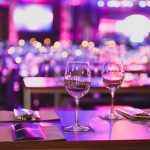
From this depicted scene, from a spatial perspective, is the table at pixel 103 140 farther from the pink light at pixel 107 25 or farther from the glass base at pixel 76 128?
the pink light at pixel 107 25

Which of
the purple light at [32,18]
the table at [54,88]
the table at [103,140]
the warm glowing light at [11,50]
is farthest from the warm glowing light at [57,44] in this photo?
the table at [103,140]

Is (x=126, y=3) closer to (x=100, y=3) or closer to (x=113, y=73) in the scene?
(x=100, y=3)

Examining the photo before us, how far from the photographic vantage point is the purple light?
32.0 feet

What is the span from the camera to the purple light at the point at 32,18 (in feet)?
32.0

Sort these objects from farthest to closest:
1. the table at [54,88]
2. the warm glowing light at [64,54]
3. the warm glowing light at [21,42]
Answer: the warm glowing light at [21,42]
the warm glowing light at [64,54]
the table at [54,88]

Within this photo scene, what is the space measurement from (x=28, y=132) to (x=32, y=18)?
28.3ft

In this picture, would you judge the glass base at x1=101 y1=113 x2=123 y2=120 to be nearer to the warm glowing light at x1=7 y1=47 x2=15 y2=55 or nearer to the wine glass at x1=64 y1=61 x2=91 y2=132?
the wine glass at x1=64 y1=61 x2=91 y2=132

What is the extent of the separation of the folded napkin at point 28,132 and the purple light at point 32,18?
8.42 m

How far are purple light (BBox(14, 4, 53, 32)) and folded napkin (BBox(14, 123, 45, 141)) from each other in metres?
8.42

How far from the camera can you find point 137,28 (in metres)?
9.60

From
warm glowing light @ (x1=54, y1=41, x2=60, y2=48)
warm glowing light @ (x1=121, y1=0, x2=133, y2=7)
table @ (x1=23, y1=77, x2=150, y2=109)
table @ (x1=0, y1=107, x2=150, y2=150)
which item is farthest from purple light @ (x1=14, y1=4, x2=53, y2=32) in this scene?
table @ (x1=0, y1=107, x2=150, y2=150)

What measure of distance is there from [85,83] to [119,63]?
237 millimetres

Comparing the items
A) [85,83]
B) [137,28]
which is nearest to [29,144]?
[85,83]

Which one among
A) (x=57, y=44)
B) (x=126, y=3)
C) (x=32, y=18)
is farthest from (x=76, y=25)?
(x=126, y=3)
